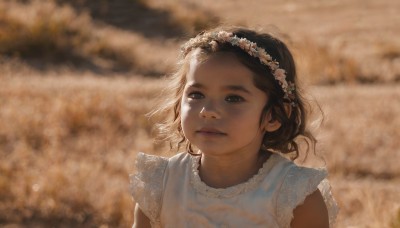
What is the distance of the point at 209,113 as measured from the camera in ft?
11.3

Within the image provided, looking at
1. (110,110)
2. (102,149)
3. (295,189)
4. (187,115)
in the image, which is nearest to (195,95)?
(187,115)

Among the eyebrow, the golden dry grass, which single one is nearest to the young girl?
the eyebrow

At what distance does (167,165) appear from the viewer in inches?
148

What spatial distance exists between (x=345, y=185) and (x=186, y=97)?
119 inches

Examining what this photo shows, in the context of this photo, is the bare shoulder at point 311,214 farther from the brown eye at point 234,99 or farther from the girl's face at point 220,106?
the brown eye at point 234,99

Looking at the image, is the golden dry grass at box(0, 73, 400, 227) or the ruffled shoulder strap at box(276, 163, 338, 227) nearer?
the ruffled shoulder strap at box(276, 163, 338, 227)

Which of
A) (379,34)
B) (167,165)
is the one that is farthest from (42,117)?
(379,34)

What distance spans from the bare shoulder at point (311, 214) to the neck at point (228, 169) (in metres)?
0.23

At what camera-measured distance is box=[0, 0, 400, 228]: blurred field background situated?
578 cm

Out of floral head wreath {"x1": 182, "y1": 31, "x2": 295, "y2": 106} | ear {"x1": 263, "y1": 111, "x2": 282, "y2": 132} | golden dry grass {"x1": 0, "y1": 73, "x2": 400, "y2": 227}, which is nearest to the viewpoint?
floral head wreath {"x1": 182, "y1": 31, "x2": 295, "y2": 106}

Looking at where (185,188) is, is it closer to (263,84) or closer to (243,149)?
(243,149)

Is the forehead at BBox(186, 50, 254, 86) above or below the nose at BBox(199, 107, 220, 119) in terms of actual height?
above

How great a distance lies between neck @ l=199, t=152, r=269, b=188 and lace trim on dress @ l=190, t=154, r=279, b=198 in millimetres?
35

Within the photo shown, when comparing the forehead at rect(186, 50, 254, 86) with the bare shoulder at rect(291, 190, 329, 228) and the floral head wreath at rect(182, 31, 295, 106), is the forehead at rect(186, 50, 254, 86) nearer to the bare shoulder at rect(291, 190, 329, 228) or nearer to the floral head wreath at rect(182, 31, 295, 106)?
the floral head wreath at rect(182, 31, 295, 106)
